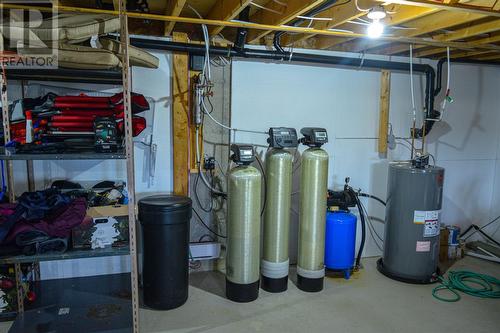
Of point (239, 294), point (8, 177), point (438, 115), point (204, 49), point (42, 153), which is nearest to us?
point (42, 153)

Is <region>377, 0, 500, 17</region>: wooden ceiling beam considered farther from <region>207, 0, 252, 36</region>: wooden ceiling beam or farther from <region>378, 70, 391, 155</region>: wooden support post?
<region>378, 70, 391, 155</region>: wooden support post

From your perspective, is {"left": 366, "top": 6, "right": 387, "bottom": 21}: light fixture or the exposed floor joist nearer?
{"left": 366, "top": 6, "right": 387, "bottom": 21}: light fixture

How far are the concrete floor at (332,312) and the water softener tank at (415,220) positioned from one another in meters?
0.16

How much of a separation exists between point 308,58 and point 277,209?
1.52m

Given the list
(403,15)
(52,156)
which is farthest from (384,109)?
(52,156)

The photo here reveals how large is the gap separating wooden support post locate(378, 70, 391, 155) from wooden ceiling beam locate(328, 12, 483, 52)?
390mm

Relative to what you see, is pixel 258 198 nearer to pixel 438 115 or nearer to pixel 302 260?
pixel 302 260

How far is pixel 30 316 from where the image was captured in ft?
8.14

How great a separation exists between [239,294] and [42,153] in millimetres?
1780

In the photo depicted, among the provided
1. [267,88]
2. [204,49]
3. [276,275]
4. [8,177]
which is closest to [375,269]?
[276,275]

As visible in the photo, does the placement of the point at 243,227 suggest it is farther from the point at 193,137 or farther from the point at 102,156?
the point at 102,156

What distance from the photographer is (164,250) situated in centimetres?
271

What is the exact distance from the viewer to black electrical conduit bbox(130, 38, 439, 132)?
3.09m

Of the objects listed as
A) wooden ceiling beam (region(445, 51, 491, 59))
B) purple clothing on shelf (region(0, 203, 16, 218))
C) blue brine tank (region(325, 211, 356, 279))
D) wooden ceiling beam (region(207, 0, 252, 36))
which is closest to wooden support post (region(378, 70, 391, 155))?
wooden ceiling beam (region(445, 51, 491, 59))
